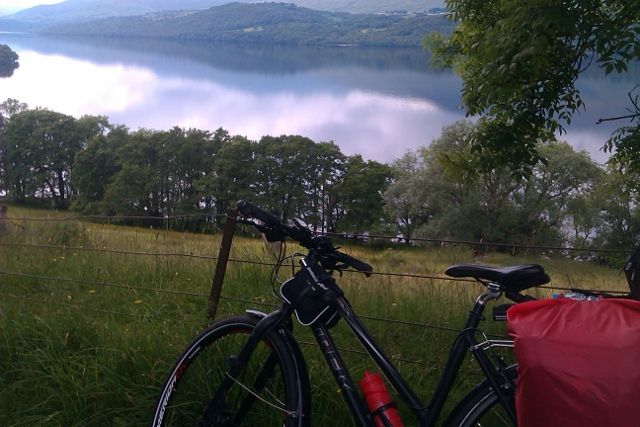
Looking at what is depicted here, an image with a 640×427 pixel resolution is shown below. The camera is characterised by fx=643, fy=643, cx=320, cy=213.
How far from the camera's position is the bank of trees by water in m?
45.0

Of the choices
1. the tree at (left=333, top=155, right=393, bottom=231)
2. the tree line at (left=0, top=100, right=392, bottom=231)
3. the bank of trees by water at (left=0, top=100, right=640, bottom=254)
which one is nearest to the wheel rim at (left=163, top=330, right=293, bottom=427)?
the bank of trees by water at (left=0, top=100, right=640, bottom=254)

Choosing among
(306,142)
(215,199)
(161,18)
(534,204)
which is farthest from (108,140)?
(161,18)

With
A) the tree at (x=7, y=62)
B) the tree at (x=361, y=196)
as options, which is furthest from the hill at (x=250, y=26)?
the tree at (x=361, y=196)

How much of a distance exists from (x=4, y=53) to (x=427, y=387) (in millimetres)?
90747

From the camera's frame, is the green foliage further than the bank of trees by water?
No

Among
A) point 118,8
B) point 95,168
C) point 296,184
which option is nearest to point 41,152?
point 95,168

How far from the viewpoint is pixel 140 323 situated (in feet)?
12.5

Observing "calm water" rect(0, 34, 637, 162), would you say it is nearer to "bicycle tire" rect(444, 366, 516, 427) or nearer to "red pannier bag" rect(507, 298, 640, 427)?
"bicycle tire" rect(444, 366, 516, 427)

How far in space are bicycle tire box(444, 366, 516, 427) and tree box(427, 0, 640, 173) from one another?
3861 millimetres

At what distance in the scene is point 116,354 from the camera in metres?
3.46

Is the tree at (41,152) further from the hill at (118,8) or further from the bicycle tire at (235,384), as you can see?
the hill at (118,8)

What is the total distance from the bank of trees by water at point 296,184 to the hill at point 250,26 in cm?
5913

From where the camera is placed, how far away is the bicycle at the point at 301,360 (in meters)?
1.96

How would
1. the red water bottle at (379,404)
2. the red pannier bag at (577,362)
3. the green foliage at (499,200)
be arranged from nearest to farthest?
the red pannier bag at (577,362) < the red water bottle at (379,404) < the green foliage at (499,200)
